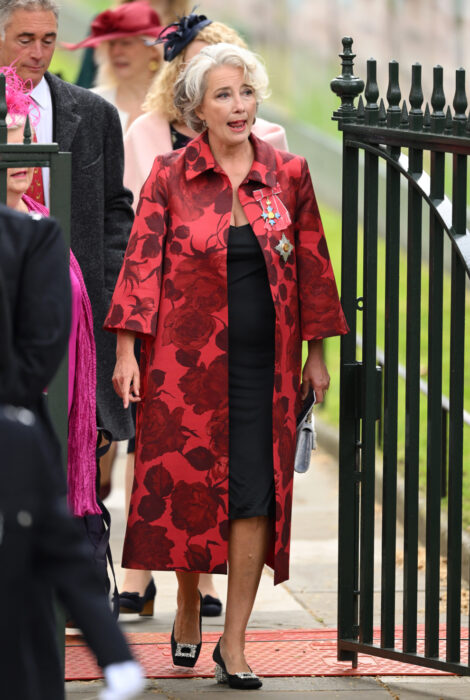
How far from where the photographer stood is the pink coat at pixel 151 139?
601 centimetres

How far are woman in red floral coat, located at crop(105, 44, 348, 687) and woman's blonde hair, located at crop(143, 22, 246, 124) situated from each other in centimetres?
69

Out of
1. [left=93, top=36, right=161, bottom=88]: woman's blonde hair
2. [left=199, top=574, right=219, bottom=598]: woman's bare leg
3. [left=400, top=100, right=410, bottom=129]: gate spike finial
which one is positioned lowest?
[left=199, top=574, right=219, bottom=598]: woman's bare leg

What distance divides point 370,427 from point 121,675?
2.45 meters

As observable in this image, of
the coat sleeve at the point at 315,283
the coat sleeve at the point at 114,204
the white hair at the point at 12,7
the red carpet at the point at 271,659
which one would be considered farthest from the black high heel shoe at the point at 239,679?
the white hair at the point at 12,7

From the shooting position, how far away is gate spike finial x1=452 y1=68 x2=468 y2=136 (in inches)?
170

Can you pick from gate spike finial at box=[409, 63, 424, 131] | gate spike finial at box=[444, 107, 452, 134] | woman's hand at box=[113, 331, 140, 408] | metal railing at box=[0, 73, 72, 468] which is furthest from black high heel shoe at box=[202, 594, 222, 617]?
gate spike finial at box=[444, 107, 452, 134]

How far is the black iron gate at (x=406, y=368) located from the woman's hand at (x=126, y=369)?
0.68 meters

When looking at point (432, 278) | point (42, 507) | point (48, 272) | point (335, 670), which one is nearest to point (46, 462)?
point (42, 507)

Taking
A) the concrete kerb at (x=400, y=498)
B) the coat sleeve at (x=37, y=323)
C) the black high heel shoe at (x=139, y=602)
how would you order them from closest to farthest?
the coat sleeve at (x=37, y=323) → the black high heel shoe at (x=139, y=602) → the concrete kerb at (x=400, y=498)

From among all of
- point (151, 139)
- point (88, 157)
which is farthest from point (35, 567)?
point (151, 139)

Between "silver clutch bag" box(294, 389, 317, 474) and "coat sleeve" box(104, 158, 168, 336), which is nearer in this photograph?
"coat sleeve" box(104, 158, 168, 336)

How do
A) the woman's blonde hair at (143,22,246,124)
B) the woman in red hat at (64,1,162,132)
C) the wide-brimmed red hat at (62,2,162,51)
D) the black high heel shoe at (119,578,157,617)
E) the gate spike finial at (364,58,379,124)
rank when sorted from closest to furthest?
the gate spike finial at (364,58,379,124) < the woman's blonde hair at (143,22,246,124) < the black high heel shoe at (119,578,157,617) < the woman in red hat at (64,1,162,132) < the wide-brimmed red hat at (62,2,162,51)

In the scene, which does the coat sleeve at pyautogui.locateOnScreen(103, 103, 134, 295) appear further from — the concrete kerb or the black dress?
the concrete kerb

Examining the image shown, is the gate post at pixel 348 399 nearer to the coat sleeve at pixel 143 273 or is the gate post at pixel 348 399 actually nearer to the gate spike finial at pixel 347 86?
the gate spike finial at pixel 347 86
